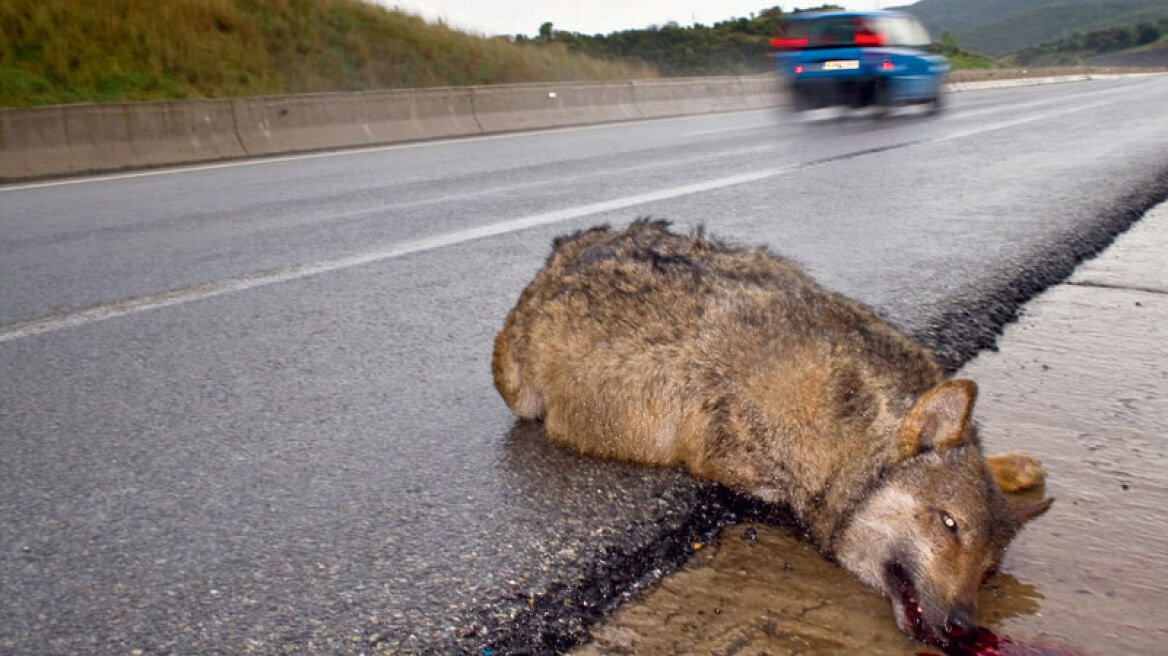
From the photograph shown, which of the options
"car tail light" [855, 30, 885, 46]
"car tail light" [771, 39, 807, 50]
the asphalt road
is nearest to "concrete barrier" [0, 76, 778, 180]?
the asphalt road

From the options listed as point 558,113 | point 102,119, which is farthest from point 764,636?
point 558,113

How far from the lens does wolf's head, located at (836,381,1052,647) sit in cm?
238

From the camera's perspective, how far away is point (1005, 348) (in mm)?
4320

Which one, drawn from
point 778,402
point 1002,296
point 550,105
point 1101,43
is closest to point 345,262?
point 1002,296

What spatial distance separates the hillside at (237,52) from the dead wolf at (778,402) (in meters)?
17.8

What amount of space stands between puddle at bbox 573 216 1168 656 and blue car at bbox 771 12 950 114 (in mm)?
17292

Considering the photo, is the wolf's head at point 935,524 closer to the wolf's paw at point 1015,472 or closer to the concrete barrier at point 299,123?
the wolf's paw at point 1015,472

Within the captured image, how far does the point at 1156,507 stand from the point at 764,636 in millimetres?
1283

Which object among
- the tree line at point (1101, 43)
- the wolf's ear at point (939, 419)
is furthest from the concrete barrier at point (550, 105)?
the tree line at point (1101, 43)

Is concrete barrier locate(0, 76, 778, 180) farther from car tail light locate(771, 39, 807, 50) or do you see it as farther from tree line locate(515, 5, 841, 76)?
tree line locate(515, 5, 841, 76)

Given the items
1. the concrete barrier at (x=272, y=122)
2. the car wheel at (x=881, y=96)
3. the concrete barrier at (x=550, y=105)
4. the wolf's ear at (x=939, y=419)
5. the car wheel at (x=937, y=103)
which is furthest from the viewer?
the car wheel at (x=937, y=103)

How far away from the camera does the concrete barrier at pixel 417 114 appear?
16.7 metres

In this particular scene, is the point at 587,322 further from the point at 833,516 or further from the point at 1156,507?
the point at 1156,507

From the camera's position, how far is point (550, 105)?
20500 mm
